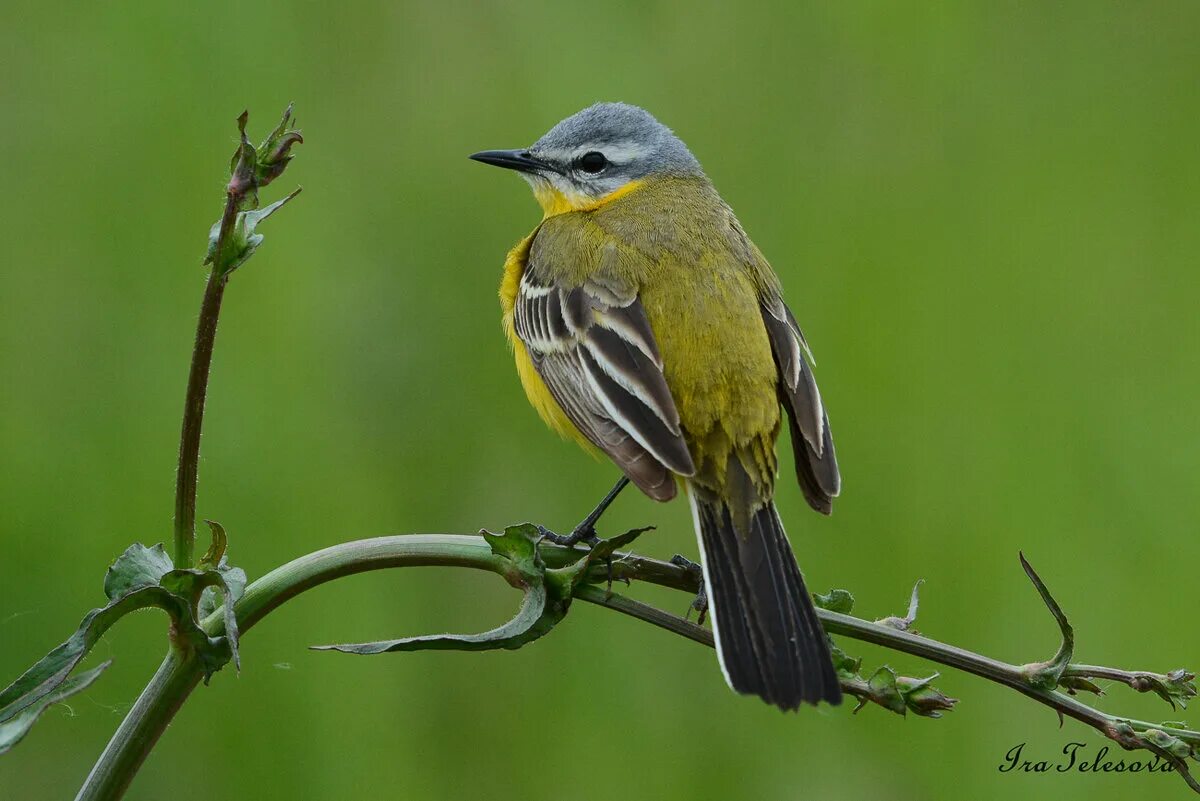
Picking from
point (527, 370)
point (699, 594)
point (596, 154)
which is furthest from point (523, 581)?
point (596, 154)

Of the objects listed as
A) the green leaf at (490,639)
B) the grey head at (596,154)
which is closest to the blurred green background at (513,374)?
the grey head at (596,154)

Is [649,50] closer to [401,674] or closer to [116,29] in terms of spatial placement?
[116,29]

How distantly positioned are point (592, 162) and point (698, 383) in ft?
6.47

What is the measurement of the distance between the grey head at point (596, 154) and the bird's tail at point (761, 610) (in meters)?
2.22

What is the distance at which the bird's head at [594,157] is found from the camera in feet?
19.4

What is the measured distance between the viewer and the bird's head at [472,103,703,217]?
592 centimetres

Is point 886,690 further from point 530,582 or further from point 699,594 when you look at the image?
point 699,594

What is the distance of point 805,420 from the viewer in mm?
4363

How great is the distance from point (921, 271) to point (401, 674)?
3.40 meters

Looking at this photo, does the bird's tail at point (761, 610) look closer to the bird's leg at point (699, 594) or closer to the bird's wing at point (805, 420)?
the bird's leg at point (699, 594)

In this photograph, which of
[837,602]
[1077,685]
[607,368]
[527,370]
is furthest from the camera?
[527,370]

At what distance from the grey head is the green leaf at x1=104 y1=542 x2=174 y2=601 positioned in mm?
3165

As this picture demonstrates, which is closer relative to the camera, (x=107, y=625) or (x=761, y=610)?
(x=107, y=625)

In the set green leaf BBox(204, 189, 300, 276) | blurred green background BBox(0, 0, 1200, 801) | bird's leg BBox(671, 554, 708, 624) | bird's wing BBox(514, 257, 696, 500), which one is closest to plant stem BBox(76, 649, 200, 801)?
green leaf BBox(204, 189, 300, 276)
